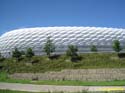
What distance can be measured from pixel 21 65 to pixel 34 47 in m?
29.9

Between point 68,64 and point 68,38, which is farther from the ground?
point 68,64

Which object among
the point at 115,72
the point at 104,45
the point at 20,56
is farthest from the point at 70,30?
the point at 115,72

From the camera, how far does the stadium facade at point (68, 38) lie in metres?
78.2

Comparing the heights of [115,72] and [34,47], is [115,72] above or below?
above

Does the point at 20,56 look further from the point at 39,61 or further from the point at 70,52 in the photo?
the point at 70,52

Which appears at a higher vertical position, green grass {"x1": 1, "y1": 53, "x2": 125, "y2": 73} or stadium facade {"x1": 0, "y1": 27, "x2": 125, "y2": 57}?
green grass {"x1": 1, "y1": 53, "x2": 125, "y2": 73}

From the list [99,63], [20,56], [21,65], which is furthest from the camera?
[20,56]

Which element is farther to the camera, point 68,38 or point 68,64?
point 68,38

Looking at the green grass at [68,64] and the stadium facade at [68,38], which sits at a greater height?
the green grass at [68,64]

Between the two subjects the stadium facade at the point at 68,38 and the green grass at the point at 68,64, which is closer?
the green grass at the point at 68,64

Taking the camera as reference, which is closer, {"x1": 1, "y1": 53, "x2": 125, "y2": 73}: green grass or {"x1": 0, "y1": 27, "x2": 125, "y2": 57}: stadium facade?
{"x1": 1, "y1": 53, "x2": 125, "y2": 73}: green grass

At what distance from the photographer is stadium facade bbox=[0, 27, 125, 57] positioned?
3081 inches

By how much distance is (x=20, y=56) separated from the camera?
59219 millimetres

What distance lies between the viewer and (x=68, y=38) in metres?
79.1
